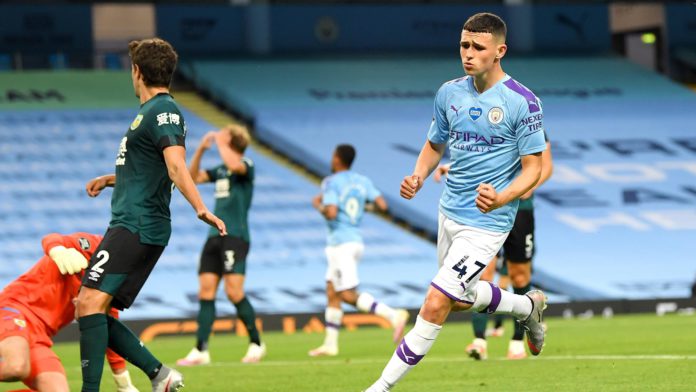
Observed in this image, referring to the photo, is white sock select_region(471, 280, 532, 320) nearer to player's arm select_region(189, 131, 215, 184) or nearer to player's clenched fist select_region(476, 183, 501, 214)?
player's clenched fist select_region(476, 183, 501, 214)

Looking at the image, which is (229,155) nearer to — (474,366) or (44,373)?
(474,366)

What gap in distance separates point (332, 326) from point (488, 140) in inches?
243

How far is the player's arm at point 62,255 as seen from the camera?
708 cm

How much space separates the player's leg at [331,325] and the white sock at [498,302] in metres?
4.79

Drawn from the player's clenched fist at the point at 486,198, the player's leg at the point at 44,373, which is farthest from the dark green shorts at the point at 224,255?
the player's clenched fist at the point at 486,198

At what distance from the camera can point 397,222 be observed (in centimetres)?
2589

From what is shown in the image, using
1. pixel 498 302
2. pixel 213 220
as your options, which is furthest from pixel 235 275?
pixel 213 220

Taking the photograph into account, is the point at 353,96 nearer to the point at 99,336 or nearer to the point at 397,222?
the point at 397,222

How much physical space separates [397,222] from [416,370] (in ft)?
50.6

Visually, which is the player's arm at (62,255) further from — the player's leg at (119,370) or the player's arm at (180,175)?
the player's leg at (119,370)

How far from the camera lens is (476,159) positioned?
777 centimetres

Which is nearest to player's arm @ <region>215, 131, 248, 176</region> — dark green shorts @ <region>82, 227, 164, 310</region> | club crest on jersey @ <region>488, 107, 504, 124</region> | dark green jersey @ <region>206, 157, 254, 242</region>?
dark green jersey @ <region>206, 157, 254, 242</region>

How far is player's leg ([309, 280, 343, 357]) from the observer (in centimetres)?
1325

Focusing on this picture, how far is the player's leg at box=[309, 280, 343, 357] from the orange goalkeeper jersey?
19.8 feet
